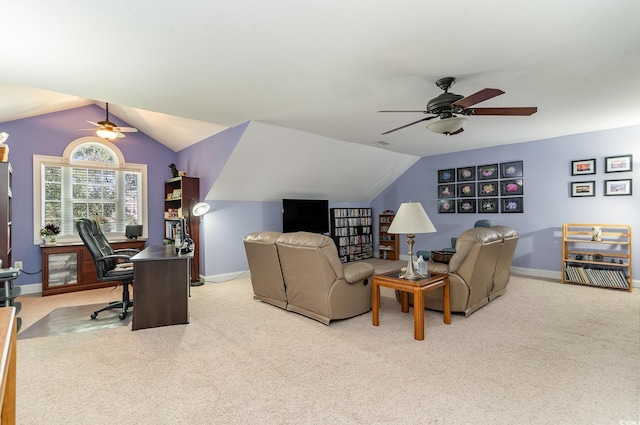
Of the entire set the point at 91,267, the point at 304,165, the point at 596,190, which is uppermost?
the point at 304,165

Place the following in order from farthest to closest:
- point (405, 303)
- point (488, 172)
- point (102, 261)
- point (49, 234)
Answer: point (488, 172) < point (49, 234) < point (405, 303) < point (102, 261)

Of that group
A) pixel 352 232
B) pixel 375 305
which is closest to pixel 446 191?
pixel 352 232

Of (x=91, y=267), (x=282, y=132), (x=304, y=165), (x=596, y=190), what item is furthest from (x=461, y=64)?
(x=91, y=267)

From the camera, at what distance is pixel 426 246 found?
24.0ft

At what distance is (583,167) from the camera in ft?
17.2

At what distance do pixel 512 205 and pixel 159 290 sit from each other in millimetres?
5917

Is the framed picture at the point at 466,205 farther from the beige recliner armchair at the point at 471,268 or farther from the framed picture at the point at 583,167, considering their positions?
the beige recliner armchair at the point at 471,268

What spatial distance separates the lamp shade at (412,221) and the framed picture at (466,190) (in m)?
3.89

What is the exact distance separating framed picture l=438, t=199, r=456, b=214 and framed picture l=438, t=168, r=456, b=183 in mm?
427

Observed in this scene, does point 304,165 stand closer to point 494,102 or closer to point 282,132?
point 282,132

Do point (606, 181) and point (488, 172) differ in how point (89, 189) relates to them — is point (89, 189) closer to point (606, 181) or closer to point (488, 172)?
point (488, 172)

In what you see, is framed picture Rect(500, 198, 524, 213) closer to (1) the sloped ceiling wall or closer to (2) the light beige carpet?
(1) the sloped ceiling wall

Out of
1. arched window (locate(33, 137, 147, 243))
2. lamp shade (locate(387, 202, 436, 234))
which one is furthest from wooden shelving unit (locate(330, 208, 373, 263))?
lamp shade (locate(387, 202, 436, 234))

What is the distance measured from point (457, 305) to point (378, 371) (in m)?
1.55
